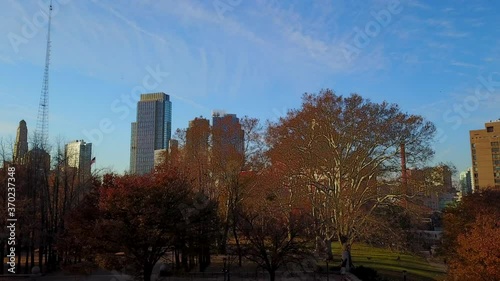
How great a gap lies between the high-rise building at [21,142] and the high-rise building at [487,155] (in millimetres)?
96752

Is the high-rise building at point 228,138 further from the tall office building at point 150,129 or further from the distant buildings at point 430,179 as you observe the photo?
the tall office building at point 150,129

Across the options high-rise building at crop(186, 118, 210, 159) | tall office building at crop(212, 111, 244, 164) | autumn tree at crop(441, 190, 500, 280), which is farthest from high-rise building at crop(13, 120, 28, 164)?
autumn tree at crop(441, 190, 500, 280)

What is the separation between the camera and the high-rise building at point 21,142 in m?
35.8

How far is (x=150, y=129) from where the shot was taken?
64.3 metres

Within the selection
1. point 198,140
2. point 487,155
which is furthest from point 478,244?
point 487,155

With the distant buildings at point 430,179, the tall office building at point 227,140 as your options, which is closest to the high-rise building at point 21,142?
the tall office building at point 227,140

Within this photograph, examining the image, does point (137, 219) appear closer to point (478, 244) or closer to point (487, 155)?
point (478, 244)

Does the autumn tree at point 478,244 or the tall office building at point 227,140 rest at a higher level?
the tall office building at point 227,140

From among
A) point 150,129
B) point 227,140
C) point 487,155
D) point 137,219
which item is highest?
point 487,155

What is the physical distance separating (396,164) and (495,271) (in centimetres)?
1402

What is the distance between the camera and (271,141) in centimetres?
3431

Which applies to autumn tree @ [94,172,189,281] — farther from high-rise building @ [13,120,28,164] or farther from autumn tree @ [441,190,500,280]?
high-rise building @ [13,120,28,164]

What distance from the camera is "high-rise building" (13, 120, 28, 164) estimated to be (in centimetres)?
3577

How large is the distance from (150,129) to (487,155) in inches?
3299
